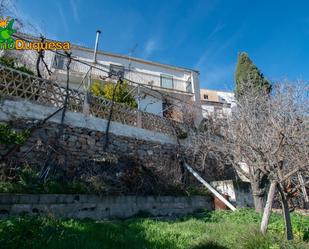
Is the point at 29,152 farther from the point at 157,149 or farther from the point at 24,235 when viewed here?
the point at 157,149

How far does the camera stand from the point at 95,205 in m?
6.09

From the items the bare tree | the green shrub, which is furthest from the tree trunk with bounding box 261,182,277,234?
the green shrub

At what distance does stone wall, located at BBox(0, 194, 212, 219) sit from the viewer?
16.4 feet

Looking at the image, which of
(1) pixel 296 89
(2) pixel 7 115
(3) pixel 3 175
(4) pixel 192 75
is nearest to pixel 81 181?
(3) pixel 3 175

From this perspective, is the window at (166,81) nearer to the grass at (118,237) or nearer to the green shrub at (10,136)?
the green shrub at (10,136)

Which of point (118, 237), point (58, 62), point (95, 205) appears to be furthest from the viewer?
point (58, 62)

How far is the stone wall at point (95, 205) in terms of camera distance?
16.4 ft

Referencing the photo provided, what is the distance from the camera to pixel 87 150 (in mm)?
7609

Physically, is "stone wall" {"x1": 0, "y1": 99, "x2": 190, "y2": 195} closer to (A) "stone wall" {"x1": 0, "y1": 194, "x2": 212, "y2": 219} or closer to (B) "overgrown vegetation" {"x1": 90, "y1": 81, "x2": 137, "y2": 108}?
(A) "stone wall" {"x1": 0, "y1": 194, "x2": 212, "y2": 219}

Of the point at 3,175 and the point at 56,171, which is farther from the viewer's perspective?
the point at 56,171

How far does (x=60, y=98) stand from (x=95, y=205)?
3.78 m

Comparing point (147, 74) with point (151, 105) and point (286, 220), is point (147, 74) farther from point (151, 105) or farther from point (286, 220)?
point (286, 220)

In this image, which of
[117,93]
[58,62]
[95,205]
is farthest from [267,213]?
[58,62]

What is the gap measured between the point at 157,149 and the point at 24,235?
6.88 meters
